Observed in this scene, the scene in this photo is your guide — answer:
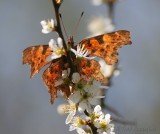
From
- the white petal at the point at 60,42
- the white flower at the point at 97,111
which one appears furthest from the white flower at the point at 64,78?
the white flower at the point at 97,111

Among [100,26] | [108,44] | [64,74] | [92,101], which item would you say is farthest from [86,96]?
[100,26]

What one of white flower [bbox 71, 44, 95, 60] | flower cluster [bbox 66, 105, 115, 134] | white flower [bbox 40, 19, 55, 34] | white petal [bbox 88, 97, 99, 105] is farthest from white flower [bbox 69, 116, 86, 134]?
white flower [bbox 40, 19, 55, 34]

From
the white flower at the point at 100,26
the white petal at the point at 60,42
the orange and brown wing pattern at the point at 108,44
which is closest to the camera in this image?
the white petal at the point at 60,42

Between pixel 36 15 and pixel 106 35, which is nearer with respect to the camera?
pixel 106 35

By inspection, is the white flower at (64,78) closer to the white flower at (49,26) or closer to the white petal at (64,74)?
the white petal at (64,74)
